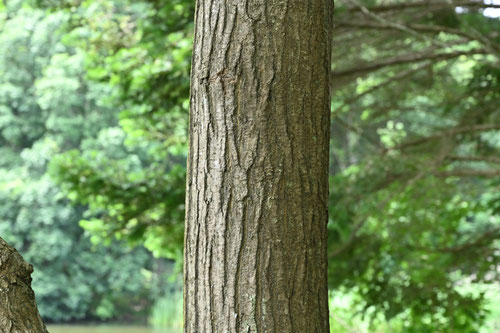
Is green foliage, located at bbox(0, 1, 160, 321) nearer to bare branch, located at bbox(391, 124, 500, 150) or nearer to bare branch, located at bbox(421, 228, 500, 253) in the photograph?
bare branch, located at bbox(391, 124, 500, 150)

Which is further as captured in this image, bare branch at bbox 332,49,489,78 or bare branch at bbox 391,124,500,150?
bare branch at bbox 332,49,489,78

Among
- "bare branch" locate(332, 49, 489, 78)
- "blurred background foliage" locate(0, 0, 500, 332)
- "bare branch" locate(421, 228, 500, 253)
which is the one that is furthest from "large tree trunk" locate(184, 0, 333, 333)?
"bare branch" locate(421, 228, 500, 253)

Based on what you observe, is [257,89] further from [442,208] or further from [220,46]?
[442,208]

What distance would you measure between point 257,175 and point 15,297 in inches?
26.7

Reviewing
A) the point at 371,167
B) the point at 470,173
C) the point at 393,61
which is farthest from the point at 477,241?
the point at 393,61

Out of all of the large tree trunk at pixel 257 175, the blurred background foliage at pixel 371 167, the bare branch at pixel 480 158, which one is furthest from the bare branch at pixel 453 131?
the large tree trunk at pixel 257 175

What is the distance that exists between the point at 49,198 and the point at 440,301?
19367 mm

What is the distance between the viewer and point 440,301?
20.4ft

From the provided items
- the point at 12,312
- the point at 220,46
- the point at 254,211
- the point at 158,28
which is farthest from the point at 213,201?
the point at 158,28

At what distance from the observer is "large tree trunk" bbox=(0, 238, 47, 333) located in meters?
1.66

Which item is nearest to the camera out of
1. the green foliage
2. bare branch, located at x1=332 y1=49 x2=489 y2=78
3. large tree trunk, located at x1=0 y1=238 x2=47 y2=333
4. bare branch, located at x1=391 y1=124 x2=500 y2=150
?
large tree trunk, located at x1=0 y1=238 x2=47 y2=333

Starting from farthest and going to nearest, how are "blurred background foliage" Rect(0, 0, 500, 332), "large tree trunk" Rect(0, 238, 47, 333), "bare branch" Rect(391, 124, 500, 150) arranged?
1. "bare branch" Rect(391, 124, 500, 150)
2. "blurred background foliage" Rect(0, 0, 500, 332)
3. "large tree trunk" Rect(0, 238, 47, 333)

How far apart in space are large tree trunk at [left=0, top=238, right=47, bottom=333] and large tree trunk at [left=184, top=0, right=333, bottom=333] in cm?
39

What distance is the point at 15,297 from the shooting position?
1703 millimetres
